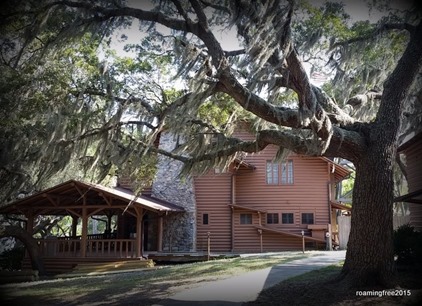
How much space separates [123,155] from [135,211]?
928cm

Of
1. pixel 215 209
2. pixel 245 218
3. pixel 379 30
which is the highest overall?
pixel 379 30

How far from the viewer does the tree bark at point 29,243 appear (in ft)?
57.9

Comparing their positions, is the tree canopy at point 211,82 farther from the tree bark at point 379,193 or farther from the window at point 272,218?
the window at point 272,218

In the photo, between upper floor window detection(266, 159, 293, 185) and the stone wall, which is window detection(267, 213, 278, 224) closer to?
upper floor window detection(266, 159, 293, 185)

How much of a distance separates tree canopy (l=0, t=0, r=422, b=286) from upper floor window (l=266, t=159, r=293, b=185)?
970 centimetres

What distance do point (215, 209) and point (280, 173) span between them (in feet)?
15.0

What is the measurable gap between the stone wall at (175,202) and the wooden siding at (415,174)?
11.5 metres

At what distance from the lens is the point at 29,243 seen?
1805 centimetres

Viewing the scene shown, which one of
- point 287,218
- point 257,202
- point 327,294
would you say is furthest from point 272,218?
point 327,294

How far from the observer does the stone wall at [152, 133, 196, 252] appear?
2195cm

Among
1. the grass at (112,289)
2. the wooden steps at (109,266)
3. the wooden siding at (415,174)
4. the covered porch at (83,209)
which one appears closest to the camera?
the grass at (112,289)

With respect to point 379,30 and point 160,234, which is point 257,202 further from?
point 379,30

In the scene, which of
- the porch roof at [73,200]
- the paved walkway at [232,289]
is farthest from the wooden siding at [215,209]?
the paved walkway at [232,289]

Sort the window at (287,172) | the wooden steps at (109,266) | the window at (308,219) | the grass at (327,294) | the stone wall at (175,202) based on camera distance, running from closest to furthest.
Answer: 1. the grass at (327,294)
2. the wooden steps at (109,266)
3. the stone wall at (175,202)
4. the window at (308,219)
5. the window at (287,172)
